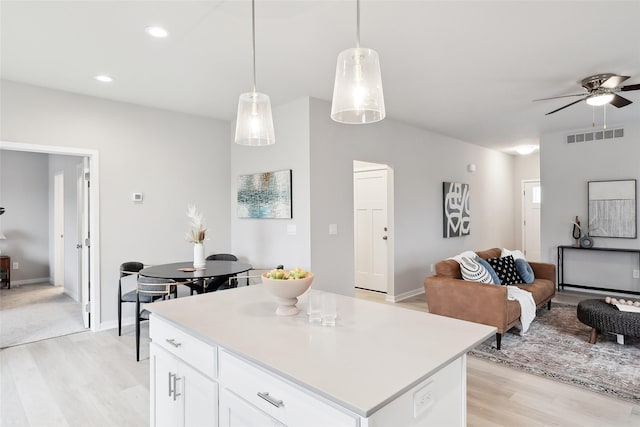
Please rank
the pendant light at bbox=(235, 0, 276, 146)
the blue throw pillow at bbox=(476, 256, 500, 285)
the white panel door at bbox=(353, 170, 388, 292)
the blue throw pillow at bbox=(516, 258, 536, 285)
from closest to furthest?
the pendant light at bbox=(235, 0, 276, 146) → the blue throw pillow at bbox=(476, 256, 500, 285) → the blue throw pillow at bbox=(516, 258, 536, 285) → the white panel door at bbox=(353, 170, 388, 292)

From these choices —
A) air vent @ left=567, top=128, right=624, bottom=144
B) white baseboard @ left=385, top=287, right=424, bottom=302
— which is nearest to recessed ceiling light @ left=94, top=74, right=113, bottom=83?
white baseboard @ left=385, top=287, right=424, bottom=302

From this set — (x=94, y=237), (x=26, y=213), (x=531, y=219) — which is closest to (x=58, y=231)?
(x=26, y=213)

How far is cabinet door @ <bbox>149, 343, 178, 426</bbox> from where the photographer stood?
1740mm

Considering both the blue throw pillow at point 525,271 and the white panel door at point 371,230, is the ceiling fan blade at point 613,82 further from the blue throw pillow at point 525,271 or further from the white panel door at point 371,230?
the white panel door at point 371,230

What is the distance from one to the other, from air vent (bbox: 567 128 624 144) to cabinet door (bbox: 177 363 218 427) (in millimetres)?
6731

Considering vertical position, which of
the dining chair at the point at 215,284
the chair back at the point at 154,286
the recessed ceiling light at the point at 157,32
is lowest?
the dining chair at the point at 215,284

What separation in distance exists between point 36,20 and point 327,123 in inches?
108

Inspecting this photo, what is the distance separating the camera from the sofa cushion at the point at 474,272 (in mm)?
3752

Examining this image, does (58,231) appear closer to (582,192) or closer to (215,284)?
(215,284)

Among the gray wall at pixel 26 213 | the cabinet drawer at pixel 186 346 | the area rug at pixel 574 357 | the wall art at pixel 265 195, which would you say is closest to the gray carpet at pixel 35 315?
the gray wall at pixel 26 213

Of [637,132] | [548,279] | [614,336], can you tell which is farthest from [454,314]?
[637,132]

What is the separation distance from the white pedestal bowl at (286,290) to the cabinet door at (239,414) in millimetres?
444

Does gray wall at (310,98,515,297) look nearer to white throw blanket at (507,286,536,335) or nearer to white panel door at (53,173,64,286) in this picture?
white throw blanket at (507,286,536,335)

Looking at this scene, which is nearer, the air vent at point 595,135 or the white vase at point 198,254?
the white vase at point 198,254
